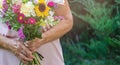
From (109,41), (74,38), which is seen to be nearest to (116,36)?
(109,41)

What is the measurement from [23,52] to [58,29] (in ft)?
0.90

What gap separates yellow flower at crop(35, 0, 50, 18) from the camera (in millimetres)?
2850

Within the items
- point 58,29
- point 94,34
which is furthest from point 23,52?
point 94,34

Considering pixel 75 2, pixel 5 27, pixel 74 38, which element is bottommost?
pixel 74 38

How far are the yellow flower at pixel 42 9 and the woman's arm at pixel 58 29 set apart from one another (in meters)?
0.18

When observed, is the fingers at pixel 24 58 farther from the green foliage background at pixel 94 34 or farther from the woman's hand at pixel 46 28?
the green foliage background at pixel 94 34

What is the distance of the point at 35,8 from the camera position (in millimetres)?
2857

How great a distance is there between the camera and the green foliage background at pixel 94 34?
5617 millimetres

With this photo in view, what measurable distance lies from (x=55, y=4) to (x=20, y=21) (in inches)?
10.7

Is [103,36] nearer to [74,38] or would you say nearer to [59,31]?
[74,38]

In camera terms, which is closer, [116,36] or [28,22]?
[28,22]

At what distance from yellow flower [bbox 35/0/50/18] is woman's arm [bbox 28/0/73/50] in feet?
0.58

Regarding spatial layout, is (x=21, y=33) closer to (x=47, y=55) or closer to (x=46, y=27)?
(x=46, y=27)

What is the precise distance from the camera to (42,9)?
9.37 feet
